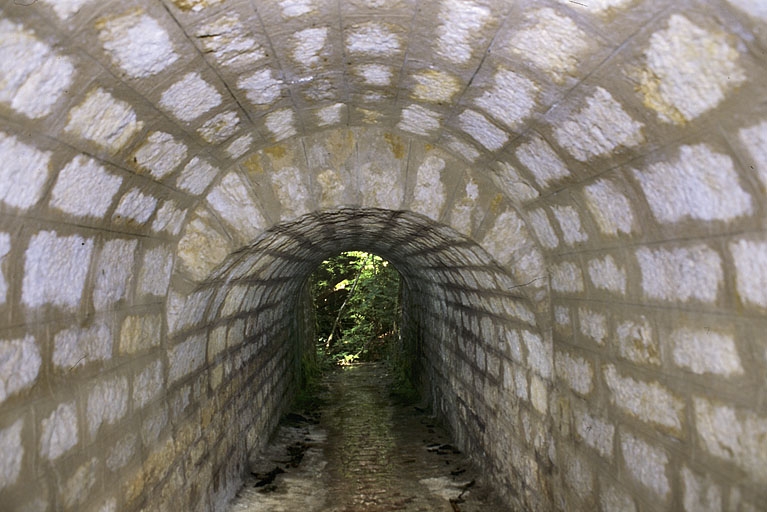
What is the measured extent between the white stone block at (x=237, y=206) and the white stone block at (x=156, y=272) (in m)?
0.36

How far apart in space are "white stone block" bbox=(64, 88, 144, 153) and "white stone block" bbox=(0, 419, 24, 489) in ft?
2.92

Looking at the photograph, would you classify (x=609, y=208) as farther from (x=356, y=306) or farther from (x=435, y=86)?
(x=356, y=306)

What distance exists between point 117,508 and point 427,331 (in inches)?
206

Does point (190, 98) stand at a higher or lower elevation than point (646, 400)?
higher

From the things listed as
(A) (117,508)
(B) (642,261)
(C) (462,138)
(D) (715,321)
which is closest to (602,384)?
(B) (642,261)

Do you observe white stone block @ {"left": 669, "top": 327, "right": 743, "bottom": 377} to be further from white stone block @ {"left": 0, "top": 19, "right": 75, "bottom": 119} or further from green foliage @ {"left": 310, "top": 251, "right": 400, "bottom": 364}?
green foliage @ {"left": 310, "top": 251, "right": 400, "bottom": 364}

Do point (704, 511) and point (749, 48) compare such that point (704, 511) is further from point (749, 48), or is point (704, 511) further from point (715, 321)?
point (749, 48)

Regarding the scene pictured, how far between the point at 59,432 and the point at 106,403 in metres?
0.34

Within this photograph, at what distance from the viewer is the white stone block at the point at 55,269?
1.74m

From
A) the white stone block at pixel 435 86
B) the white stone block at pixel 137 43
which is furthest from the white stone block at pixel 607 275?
the white stone block at pixel 137 43

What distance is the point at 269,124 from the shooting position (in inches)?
107

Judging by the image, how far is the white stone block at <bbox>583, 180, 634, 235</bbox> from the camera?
2082mm

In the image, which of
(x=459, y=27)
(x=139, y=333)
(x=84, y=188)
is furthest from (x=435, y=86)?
(x=139, y=333)

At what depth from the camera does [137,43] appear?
160 cm
